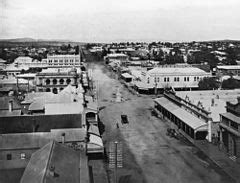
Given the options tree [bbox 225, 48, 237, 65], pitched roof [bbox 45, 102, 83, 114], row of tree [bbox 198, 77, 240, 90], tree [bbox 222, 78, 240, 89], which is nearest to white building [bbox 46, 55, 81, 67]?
tree [bbox 225, 48, 237, 65]

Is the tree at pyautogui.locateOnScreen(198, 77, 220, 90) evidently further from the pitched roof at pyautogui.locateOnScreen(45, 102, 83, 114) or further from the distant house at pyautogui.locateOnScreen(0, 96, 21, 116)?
the distant house at pyautogui.locateOnScreen(0, 96, 21, 116)

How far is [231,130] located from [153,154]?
7.73m

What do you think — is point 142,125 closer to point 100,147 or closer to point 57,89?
point 100,147

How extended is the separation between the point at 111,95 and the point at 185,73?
18.1m

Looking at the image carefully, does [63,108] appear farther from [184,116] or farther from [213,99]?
[213,99]

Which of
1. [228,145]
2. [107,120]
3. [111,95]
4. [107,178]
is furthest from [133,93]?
[107,178]

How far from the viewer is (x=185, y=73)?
266 feet

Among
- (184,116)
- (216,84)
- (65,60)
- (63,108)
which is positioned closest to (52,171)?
(63,108)

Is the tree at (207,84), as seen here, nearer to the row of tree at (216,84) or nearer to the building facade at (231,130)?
the row of tree at (216,84)

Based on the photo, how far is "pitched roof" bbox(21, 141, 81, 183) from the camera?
18559 mm

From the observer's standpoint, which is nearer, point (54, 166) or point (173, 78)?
point (54, 166)

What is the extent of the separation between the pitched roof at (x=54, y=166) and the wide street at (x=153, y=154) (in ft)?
23.8

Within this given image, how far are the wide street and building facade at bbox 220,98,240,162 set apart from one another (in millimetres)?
2729

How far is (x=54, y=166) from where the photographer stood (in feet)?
63.8
